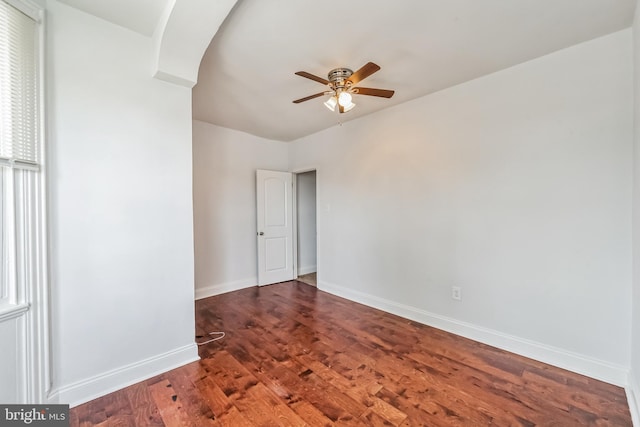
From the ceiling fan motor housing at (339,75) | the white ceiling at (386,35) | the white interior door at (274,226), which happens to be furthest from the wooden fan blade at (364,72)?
the white interior door at (274,226)

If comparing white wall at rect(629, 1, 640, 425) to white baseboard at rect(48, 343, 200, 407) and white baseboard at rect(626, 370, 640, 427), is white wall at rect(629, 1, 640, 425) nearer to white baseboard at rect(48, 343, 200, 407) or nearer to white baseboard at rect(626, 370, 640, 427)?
white baseboard at rect(626, 370, 640, 427)

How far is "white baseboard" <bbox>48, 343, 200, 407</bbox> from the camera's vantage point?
1.72 m

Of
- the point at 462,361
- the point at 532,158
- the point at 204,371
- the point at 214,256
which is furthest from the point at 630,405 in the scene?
the point at 214,256

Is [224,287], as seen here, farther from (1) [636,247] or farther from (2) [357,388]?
(1) [636,247]

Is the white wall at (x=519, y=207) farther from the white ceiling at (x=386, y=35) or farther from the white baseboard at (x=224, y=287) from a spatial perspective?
the white baseboard at (x=224, y=287)

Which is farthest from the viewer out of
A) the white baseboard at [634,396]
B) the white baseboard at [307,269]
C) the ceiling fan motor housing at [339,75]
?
the white baseboard at [307,269]

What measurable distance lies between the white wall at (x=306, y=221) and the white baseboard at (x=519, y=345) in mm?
2049

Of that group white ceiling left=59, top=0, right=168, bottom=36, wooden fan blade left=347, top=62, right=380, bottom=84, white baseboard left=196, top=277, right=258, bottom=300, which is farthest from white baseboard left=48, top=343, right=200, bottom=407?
wooden fan blade left=347, top=62, right=380, bottom=84

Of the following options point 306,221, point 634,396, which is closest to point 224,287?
point 306,221

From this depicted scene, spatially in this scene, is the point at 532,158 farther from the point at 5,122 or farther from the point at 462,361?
the point at 5,122

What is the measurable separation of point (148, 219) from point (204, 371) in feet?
4.24

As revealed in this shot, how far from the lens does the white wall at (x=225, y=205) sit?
3.83 m

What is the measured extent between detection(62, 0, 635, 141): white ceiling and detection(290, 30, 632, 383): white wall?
26cm

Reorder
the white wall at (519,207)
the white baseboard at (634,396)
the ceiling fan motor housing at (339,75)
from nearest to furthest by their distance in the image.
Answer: the white baseboard at (634,396)
the white wall at (519,207)
the ceiling fan motor housing at (339,75)
